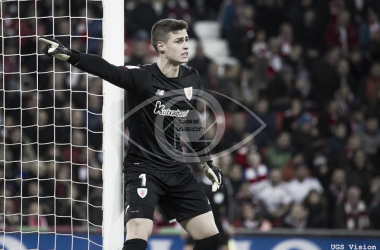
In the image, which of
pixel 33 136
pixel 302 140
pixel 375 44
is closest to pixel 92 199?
pixel 33 136

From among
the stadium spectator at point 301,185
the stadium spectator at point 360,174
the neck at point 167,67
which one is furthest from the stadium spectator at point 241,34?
the neck at point 167,67

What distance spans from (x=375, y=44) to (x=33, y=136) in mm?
6440

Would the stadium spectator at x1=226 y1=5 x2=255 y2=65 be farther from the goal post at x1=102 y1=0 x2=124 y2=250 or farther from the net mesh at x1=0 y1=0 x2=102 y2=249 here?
the goal post at x1=102 y1=0 x2=124 y2=250

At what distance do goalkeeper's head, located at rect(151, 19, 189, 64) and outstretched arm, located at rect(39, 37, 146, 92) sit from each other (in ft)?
1.38

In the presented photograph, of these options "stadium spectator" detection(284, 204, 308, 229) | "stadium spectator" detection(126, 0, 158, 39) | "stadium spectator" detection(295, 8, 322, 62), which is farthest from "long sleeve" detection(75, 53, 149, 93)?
"stadium spectator" detection(295, 8, 322, 62)

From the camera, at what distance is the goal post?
17.7ft

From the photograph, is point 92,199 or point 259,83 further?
point 259,83

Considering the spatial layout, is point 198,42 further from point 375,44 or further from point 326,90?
point 375,44

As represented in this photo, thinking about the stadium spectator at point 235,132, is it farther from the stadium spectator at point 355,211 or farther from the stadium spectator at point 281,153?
the stadium spectator at point 355,211

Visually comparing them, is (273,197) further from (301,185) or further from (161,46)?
(161,46)

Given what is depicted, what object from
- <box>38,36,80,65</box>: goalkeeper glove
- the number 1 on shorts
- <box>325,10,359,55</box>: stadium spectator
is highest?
<box>325,10,359,55</box>: stadium spectator

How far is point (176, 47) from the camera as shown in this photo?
5.26 meters

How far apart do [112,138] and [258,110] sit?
5.92m

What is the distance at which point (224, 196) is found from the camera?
7.84m
